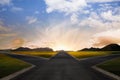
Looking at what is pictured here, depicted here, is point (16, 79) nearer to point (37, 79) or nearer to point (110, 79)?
point (37, 79)

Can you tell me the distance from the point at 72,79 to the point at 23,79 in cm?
352

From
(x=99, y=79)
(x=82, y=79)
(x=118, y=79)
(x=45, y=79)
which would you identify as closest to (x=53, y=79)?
(x=45, y=79)

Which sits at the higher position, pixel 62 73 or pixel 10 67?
pixel 10 67

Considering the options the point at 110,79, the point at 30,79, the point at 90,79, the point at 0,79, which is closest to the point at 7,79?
the point at 0,79

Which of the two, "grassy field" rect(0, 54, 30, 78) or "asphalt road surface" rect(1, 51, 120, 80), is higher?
"grassy field" rect(0, 54, 30, 78)

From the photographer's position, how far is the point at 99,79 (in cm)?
1766

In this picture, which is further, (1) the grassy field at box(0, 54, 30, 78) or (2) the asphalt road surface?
(1) the grassy field at box(0, 54, 30, 78)

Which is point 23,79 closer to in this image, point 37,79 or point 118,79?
point 37,79

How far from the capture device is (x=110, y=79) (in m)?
17.9

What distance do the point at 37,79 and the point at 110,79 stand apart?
17.2ft

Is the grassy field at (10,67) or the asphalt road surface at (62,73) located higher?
the grassy field at (10,67)

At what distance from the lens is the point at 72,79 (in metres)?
17.4

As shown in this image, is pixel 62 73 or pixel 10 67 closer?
pixel 62 73

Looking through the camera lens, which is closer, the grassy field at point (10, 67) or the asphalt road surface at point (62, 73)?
the asphalt road surface at point (62, 73)
